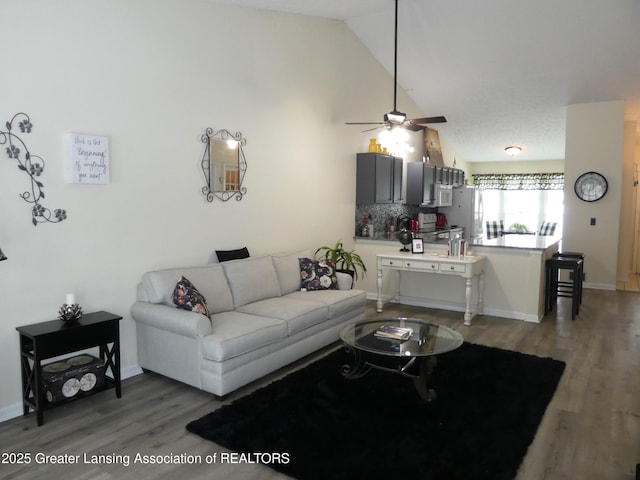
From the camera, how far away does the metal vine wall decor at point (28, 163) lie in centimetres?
299

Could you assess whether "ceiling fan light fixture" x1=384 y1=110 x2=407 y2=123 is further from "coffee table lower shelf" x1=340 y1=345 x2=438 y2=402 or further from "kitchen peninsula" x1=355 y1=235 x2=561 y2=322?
"coffee table lower shelf" x1=340 y1=345 x2=438 y2=402

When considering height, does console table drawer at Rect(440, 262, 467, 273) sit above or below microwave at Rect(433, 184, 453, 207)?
below

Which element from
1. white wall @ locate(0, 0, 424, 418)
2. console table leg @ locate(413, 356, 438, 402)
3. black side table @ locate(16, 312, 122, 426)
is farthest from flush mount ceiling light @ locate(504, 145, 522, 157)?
black side table @ locate(16, 312, 122, 426)

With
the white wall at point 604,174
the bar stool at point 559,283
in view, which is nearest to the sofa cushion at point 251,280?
the bar stool at point 559,283

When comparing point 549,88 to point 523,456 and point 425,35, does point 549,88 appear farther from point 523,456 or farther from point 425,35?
point 523,456

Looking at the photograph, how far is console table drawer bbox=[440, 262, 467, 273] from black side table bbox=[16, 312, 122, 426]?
11.5 ft

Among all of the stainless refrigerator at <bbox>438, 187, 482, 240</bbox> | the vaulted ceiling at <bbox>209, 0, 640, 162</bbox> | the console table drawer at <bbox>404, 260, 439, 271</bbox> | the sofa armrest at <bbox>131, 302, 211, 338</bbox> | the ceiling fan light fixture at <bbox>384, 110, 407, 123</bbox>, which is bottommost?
the sofa armrest at <bbox>131, 302, 211, 338</bbox>

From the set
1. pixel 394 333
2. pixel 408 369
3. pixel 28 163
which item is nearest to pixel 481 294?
pixel 408 369

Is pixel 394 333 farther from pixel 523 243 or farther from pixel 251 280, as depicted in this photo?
pixel 523 243

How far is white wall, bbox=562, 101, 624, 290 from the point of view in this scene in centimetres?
673

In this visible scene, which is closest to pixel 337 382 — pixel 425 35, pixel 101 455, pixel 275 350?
pixel 275 350

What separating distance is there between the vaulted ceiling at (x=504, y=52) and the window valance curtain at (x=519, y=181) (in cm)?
185

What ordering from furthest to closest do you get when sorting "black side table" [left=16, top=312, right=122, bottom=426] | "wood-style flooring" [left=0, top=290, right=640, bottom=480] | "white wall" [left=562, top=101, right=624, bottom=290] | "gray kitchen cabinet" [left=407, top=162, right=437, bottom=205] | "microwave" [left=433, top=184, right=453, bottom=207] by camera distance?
"microwave" [left=433, top=184, right=453, bottom=207] → "gray kitchen cabinet" [left=407, top=162, right=437, bottom=205] → "white wall" [left=562, top=101, right=624, bottom=290] → "black side table" [left=16, top=312, right=122, bottom=426] → "wood-style flooring" [left=0, top=290, right=640, bottom=480]

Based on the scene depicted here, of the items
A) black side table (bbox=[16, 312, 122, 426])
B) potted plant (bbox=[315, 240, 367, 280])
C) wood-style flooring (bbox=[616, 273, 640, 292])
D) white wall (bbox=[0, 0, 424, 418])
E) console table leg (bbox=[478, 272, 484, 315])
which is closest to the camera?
black side table (bbox=[16, 312, 122, 426])
